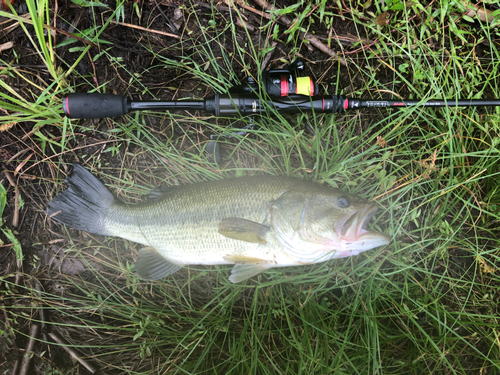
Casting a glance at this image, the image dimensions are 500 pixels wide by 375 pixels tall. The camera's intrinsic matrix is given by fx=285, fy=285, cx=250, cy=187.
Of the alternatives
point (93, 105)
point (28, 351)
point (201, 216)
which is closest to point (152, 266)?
point (201, 216)

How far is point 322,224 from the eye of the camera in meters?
2.10

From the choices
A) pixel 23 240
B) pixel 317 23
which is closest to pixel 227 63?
pixel 317 23

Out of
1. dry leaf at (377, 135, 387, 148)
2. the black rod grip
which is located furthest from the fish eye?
the black rod grip

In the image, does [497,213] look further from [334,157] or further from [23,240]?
[23,240]

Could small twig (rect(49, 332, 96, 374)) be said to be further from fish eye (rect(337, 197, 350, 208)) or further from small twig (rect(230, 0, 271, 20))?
small twig (rect(230, 0, 271, 20))

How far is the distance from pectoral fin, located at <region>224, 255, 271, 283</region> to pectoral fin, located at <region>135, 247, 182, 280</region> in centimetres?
53

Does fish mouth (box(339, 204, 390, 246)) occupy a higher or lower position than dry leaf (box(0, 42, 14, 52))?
lower

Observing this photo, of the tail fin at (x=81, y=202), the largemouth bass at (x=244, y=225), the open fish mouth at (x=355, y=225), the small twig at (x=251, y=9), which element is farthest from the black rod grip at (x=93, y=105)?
the open fish mouth at (x=355, y=225)

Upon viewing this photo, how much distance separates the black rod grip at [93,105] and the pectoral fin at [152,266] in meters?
1.21

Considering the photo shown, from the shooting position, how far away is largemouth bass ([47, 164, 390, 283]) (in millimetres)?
2100

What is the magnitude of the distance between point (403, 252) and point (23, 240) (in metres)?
3.65

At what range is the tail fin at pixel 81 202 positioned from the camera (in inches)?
102

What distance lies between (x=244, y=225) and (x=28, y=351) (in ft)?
8.29

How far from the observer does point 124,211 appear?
2.51m
